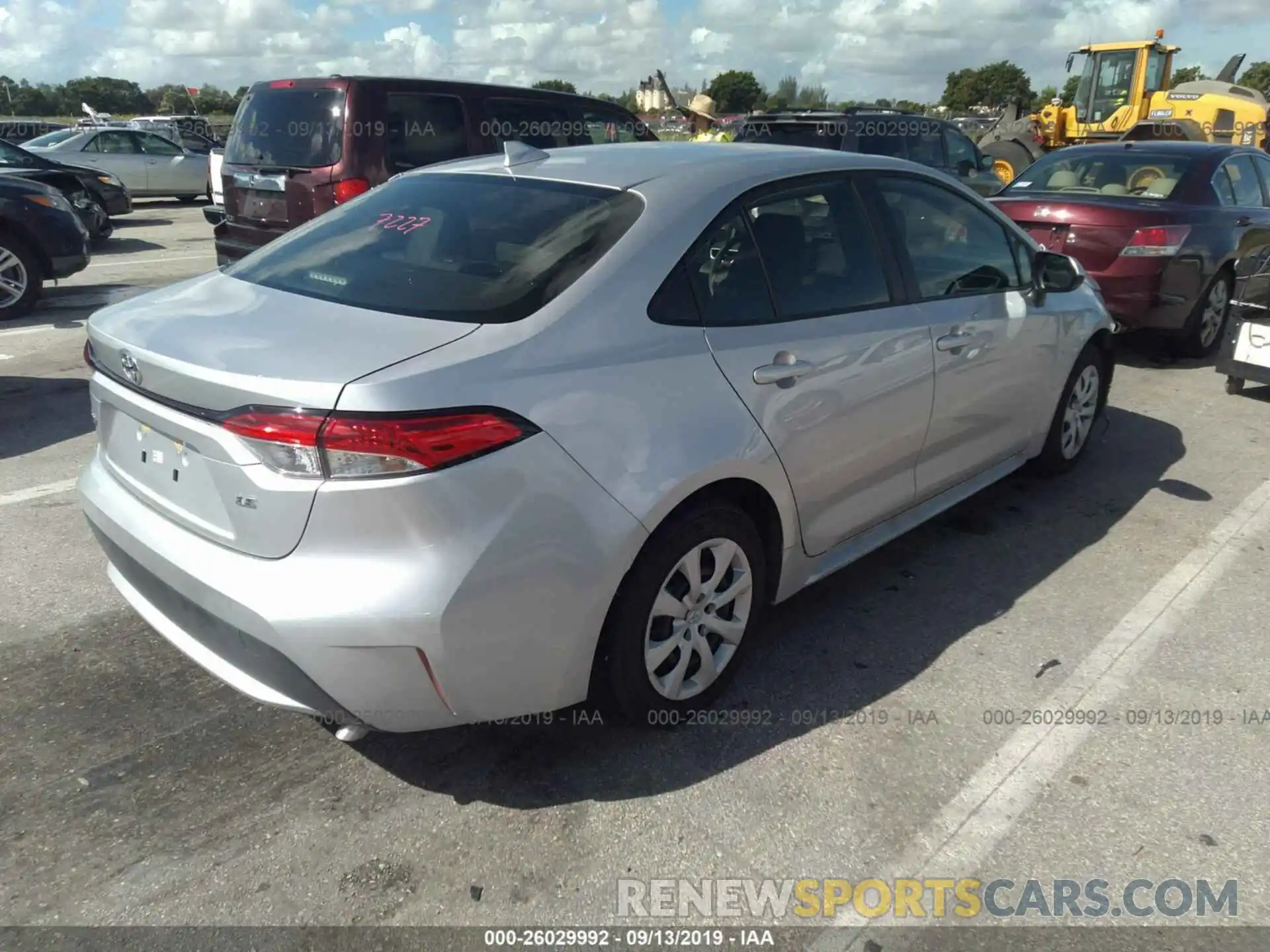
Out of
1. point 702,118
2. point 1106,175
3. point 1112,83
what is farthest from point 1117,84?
point 1106,175

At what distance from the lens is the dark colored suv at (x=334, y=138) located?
737 cm

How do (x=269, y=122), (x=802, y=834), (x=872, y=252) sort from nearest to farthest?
1. (x=802, y=834)
2. (x=872, y=252)
3. (x=269, y=122)

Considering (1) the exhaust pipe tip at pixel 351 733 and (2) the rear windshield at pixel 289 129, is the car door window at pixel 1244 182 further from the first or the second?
(1) the exhaust pipe tip at pixel 351 733

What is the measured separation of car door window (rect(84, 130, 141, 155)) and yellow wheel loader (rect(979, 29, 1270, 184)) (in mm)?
15710

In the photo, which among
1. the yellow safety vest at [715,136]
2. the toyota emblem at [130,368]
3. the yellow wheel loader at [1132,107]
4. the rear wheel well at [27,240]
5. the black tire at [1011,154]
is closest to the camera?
the toyota emblem at [130,368]

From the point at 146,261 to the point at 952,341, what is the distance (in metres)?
11.2

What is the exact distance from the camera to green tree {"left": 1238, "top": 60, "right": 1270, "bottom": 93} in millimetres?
64125

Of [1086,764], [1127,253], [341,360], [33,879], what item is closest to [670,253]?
[341,360]

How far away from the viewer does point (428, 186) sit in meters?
3.52

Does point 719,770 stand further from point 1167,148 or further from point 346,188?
point 1167,148

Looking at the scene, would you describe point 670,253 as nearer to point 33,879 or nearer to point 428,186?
point 428,186

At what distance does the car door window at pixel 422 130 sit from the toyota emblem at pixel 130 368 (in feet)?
16.3

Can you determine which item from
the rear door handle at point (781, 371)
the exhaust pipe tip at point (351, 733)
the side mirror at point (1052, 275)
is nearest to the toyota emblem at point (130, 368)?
the exhaust pipe tip at point (351, 733)

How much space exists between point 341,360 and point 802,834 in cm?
171
